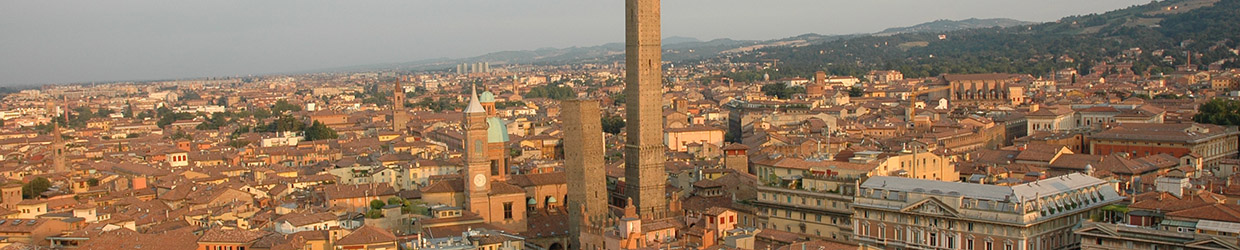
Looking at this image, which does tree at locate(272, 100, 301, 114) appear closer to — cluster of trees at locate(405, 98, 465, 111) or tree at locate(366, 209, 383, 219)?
cluster of trees at locate(405, 98, 465, 111)

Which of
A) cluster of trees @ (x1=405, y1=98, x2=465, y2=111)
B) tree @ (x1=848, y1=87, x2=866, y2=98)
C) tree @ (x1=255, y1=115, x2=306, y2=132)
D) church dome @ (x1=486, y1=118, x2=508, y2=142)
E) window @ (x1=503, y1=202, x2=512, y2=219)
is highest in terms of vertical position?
church dome @ (x1=486, y1=118, x2=508, y2=142)

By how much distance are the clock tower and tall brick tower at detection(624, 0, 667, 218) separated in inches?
183

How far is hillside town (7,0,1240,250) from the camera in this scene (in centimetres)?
2556

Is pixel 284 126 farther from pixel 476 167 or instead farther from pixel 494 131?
pixel 476 167

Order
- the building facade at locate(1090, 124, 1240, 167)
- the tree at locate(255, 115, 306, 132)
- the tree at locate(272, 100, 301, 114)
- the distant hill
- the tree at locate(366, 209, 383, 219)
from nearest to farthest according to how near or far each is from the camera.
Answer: the tree at locate(366, 209, 383, 219)
the building facade at locate(1090, 124, 1240, 167)
the tree at locate(255, 115, 306, 132)
the tree at locate(272, 100, 301, 114)
the distant hill

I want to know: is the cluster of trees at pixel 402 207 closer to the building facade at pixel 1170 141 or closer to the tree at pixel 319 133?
the building facade at pixel 1170 141

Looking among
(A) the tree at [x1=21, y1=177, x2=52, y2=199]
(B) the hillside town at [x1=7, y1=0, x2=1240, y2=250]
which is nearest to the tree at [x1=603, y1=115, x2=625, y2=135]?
(B) the hillside town at [x1=7, y1=0, x2=1240, y2=250]

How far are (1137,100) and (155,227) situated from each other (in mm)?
46529

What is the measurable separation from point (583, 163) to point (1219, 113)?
2935 cm

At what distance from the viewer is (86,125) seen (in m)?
94.0

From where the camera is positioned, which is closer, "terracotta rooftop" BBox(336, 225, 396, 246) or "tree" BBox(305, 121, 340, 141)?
"terracotta rooftop" BBox(336, 225, 396, 246)

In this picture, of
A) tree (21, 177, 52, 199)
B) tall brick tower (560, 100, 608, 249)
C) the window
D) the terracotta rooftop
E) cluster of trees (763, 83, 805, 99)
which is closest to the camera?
the terracotta rooftop

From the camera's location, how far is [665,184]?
123 feet

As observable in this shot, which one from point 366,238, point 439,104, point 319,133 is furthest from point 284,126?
point 366,238
